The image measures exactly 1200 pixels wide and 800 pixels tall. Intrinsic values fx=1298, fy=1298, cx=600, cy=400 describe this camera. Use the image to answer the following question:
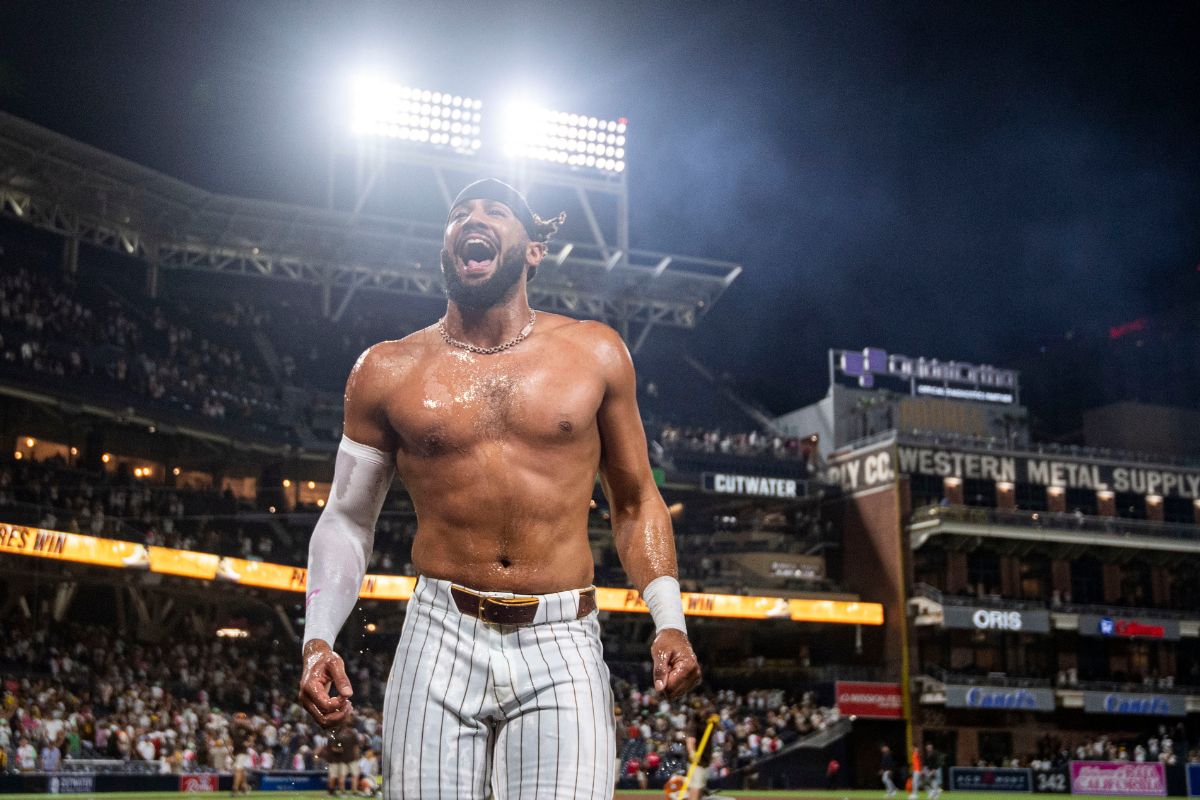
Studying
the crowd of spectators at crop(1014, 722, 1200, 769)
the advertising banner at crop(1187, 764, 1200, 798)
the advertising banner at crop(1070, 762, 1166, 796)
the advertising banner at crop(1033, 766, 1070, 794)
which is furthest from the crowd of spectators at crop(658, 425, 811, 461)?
the advertising banner at crop(1187, 764, 1200, 798)

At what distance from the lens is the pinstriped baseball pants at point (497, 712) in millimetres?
3869

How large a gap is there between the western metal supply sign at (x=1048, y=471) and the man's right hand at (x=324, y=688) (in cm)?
5124

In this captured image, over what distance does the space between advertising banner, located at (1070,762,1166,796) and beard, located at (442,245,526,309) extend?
42488 mm

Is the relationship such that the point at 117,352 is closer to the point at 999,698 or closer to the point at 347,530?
the point at 999,698

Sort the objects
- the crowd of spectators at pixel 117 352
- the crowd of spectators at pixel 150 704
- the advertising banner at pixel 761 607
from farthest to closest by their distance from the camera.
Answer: the advertising banner at pixel 761 607 < the crowd of spectators at pixel 117 352 < the crowd of spectators at pixel 150 704

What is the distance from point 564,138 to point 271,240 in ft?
42.2

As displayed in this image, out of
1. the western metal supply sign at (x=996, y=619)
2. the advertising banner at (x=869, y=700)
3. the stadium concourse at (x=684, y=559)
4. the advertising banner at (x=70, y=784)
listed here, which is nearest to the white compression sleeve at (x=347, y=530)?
the stadium concourse at (x=684, y=559)

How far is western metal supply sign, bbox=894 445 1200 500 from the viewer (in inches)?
2148

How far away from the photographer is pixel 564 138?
54.5 metres

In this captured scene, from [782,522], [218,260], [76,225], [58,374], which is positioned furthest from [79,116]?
[782,522]

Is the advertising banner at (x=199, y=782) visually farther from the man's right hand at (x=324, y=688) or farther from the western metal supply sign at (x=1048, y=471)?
the western metal supply sign at (x=1048, y=471)

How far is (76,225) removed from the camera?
45281 mm

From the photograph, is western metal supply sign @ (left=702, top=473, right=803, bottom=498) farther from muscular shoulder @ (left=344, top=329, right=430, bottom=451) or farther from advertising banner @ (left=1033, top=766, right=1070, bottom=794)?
muscular shoulder @ (left=344, top=329, right=430, bottom=451)

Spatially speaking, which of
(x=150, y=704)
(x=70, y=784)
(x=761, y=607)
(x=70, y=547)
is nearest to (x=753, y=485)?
(x=761, y=607)
